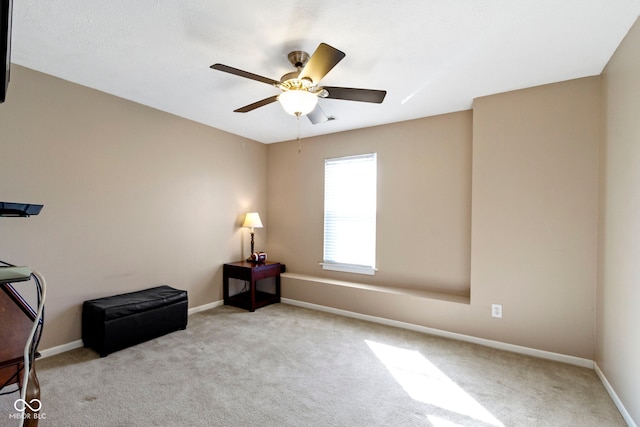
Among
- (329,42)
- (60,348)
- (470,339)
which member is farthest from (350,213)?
(60,348)

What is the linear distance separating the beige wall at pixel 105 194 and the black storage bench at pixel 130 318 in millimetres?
174

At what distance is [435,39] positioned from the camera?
2.06 metres

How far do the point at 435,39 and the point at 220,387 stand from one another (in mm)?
2888

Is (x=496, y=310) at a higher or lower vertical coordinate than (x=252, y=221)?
lower

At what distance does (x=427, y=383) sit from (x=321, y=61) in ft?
7.88

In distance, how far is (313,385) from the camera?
226cm

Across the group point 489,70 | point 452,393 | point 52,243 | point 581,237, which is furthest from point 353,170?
point 52,243

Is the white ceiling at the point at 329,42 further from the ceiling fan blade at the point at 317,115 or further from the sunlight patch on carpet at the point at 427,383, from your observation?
the sunlight patch on carpet at the point at 427,383

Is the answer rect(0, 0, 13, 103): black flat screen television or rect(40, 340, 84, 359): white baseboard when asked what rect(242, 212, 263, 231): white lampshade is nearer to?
rect(40, 340, 84, 359): white baseboard

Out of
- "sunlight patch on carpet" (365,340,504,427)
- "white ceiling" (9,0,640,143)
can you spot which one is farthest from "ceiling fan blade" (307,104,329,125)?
"sunlight patch on carpet" (365,340,504,427)

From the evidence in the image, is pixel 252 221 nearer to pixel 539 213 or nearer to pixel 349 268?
pixel 349 268

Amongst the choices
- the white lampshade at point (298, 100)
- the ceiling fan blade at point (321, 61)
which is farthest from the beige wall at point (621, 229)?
the white lampshade at point (298, 100)

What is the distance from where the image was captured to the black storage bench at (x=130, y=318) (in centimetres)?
267

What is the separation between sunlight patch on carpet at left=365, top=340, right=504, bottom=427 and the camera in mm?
1994
